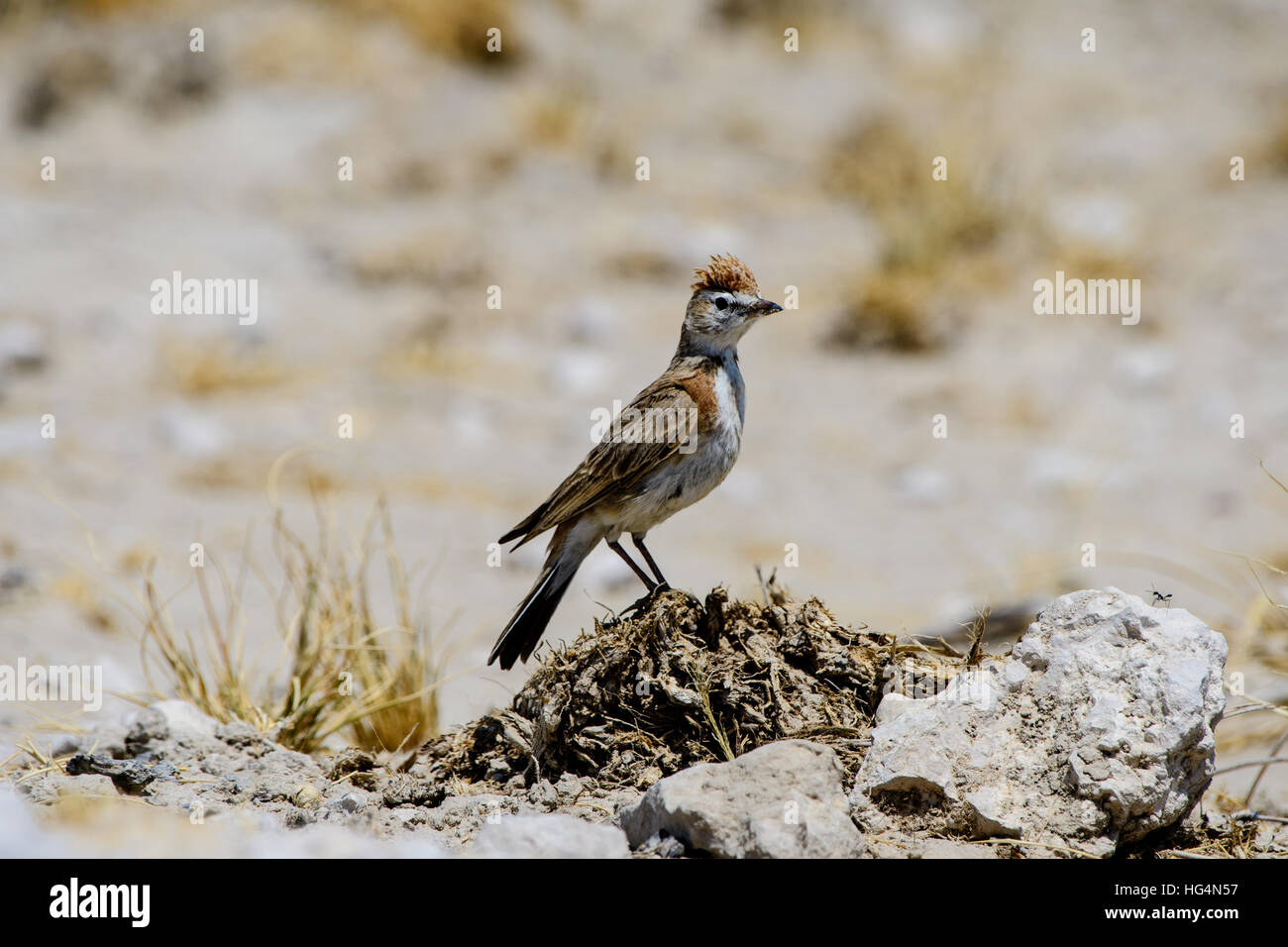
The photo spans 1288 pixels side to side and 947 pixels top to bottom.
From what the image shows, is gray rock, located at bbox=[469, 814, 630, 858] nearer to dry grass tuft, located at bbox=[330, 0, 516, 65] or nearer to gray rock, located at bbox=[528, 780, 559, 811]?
gray rock, located at bbox=[528, 780, 559, 811]

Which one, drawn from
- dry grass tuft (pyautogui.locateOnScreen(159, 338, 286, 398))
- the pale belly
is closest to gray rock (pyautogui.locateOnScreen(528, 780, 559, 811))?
the pale belly

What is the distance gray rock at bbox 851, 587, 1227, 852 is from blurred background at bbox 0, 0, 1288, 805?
1.97 m

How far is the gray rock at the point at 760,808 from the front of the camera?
3.76m

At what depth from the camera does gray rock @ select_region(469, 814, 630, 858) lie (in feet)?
12.1

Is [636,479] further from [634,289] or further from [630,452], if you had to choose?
[634,289]

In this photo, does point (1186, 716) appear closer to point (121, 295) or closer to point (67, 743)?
point (67, 743)

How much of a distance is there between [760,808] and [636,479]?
1.75 meters

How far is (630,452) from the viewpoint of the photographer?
524 centimetres

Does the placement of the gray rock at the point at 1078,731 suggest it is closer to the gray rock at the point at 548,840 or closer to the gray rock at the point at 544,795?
the gray rock at the point at 548,840

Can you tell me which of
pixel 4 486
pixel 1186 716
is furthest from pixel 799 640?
pixel 4 486

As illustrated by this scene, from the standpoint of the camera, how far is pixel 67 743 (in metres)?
5.39

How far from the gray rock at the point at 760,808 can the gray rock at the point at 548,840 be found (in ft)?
0.59
